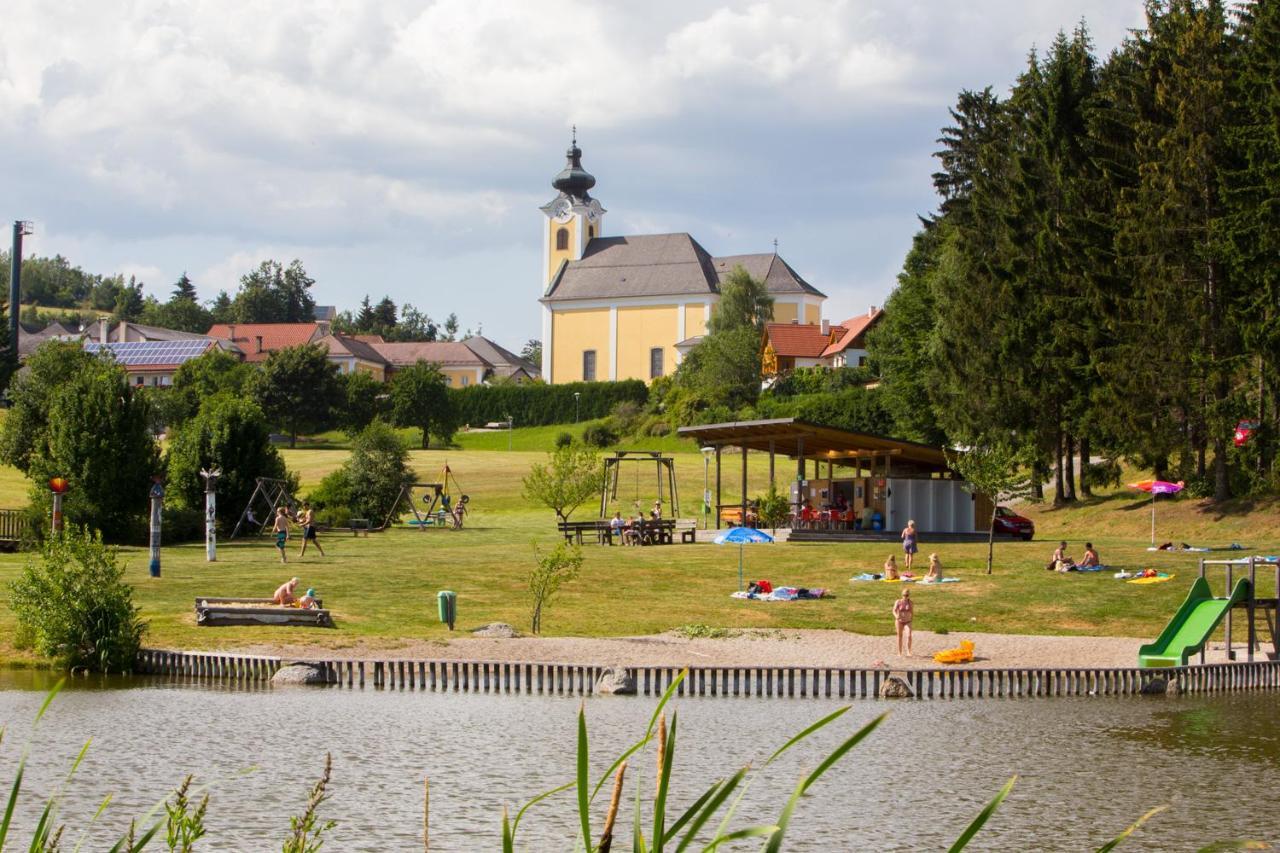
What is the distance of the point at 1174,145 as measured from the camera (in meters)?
47.8

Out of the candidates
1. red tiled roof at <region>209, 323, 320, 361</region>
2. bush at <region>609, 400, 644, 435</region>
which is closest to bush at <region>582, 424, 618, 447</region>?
bush at <region>609, 400, 644, 435</region>

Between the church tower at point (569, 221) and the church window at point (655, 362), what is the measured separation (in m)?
→ 12.5

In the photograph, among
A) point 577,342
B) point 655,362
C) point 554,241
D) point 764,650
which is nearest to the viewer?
point 764,650

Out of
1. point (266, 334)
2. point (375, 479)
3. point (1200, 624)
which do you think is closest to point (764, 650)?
point (1200, 624)

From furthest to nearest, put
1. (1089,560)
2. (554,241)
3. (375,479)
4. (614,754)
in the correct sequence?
1. (554,241)
2. (375,479)
3. (1089,560)
4. (614,754)

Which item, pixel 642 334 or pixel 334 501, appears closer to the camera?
pixel 334 501

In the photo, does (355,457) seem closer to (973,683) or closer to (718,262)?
(973,683)

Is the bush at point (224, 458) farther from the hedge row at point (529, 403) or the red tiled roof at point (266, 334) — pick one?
the red tiled roof at point (266, 334)

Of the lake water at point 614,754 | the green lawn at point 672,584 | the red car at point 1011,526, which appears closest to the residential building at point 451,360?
the green lawn at point 672,584

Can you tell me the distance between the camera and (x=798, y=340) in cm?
11162

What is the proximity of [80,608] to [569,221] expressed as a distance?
108896 millimetres

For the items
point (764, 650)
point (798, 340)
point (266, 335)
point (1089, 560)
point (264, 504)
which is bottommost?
point (764, 650)

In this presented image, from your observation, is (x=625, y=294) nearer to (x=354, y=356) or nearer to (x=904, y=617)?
(x=354, y=356)

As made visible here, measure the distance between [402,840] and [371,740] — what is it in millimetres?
5354
